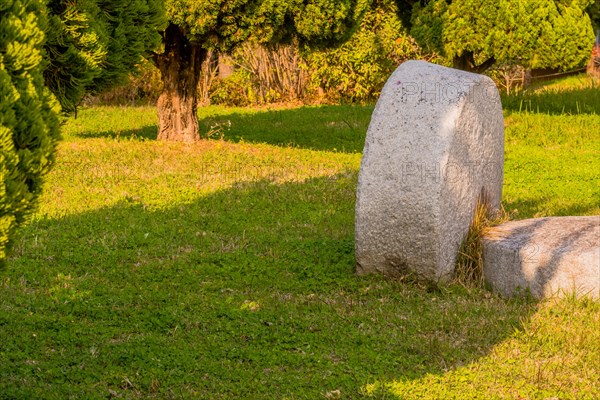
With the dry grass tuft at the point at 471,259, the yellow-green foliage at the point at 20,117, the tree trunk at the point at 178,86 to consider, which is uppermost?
the yellow-green foliage at the point at 20,117

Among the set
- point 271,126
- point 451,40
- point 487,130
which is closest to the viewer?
point 487,130

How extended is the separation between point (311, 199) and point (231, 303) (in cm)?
336

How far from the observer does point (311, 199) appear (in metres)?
9.33

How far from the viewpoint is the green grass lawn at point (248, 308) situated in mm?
4844

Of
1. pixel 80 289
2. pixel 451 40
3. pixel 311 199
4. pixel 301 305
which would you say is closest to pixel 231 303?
pixel 301 305

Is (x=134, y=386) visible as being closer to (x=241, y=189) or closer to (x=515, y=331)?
(x=515, y=331)

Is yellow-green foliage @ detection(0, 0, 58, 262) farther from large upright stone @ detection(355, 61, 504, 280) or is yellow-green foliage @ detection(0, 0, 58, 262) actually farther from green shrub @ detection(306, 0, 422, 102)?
green shrub @ detection(306, 0, 422, 102)

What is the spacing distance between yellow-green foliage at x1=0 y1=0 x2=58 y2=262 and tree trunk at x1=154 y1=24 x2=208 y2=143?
833 centimetres

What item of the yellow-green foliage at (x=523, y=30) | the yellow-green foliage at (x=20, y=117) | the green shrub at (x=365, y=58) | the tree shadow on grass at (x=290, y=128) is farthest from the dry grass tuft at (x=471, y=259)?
the green shrub at (x=365, y=58)

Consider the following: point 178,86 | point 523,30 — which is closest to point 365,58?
point 523,30

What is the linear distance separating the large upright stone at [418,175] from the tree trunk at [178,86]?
20.6 feet

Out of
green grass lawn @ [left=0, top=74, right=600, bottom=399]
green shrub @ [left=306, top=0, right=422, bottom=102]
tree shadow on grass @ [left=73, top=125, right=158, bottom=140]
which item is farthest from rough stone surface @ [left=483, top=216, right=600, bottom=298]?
green shrub @ [left=306, top=0, right=422, bottom=102]

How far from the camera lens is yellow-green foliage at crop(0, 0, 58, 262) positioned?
3.76m

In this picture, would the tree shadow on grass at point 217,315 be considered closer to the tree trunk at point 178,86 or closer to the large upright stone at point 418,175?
the large upright stone at point 418,175
